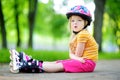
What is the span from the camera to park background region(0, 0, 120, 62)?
1709 cm

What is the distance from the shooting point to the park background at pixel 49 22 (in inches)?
673

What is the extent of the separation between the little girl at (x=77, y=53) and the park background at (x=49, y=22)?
9.53 feet

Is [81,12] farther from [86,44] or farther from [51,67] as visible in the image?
[51,67]

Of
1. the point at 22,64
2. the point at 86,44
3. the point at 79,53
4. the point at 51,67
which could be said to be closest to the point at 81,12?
the point at 86,44

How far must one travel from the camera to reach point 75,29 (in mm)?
8484

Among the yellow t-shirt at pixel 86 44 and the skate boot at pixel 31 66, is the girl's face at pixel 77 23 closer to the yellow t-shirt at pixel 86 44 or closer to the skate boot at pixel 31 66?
the yellow t-shirt at pixel 86 44

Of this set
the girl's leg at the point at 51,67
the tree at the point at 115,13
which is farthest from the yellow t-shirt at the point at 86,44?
the tree at the point at 115,13

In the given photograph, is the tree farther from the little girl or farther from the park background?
the little girl

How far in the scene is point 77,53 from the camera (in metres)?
8.33

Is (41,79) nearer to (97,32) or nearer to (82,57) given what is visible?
(82,57)

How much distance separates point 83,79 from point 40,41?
68.2 meters

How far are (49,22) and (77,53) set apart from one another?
131 feet

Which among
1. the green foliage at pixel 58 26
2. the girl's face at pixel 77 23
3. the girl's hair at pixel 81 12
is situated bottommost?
the green foliage at pixel 58 26

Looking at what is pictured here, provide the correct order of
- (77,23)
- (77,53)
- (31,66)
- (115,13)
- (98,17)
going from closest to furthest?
1. (31,66)
2. (77,53)
3. (77,23)
4. (98,17)
5. (115,13)
